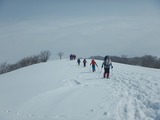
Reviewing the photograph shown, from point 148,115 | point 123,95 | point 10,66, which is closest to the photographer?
point 148,115

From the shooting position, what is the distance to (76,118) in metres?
9.23

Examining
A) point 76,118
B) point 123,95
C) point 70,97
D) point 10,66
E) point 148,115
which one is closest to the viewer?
point 148,115

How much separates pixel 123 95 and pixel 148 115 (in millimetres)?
3430

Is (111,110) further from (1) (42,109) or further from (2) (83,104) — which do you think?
(1) (42,109)

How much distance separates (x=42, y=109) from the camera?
11117 millimetres

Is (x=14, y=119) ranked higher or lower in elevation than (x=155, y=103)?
lower

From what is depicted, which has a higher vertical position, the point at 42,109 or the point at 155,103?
the point at 155,103

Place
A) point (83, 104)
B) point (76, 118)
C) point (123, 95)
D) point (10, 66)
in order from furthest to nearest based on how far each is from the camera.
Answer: point (10, 66)
point (123, 95)
point (83, 104)
point (76, 118)

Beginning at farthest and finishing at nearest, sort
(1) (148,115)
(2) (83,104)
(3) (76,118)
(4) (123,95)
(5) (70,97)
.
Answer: (5) (70,97)
(4) (123,95)
(2) (83,104)
(3) (76,118)
(1) (148,115)

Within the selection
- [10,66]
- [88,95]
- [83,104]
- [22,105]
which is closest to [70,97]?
[88,95]

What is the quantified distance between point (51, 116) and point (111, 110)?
2.57 m

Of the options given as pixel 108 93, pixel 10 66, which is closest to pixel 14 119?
pixel 108 93

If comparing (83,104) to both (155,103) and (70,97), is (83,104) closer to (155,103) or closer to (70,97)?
(70,97)

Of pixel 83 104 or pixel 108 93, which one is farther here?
pixel 108 93
